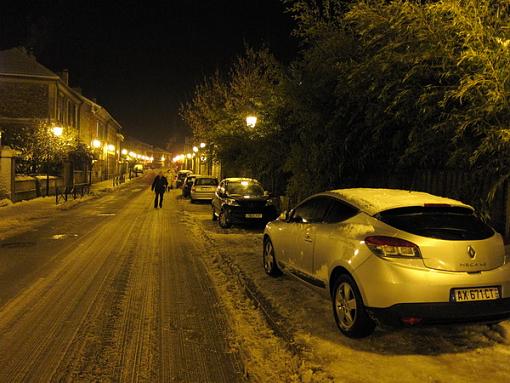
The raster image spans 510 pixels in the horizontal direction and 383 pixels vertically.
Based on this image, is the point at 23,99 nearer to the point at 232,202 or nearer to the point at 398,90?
the point at 232,202

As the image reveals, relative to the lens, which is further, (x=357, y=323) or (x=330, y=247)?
(x=330, y=247)

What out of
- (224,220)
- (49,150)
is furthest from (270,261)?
(49,150)

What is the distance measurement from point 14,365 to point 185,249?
21.0 feet

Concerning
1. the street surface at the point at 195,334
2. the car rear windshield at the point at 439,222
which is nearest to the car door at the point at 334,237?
the car rear windshield at the point at 439,222

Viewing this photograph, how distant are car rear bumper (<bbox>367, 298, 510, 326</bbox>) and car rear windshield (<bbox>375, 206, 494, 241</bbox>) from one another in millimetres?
626

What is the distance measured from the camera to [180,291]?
686cm

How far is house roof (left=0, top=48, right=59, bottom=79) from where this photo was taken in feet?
111

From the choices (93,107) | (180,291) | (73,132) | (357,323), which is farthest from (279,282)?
(93,107)

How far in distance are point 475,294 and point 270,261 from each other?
3.66m

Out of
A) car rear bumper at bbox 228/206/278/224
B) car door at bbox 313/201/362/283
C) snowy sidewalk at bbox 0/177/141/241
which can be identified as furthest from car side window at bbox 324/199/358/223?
snowy sidewalk at bbox 0/177/141/241

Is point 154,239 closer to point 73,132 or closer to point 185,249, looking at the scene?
point 185,249

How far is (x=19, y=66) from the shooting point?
3450cm

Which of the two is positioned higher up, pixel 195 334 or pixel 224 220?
pixel 224 220

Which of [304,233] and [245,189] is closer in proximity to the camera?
[304,233]
